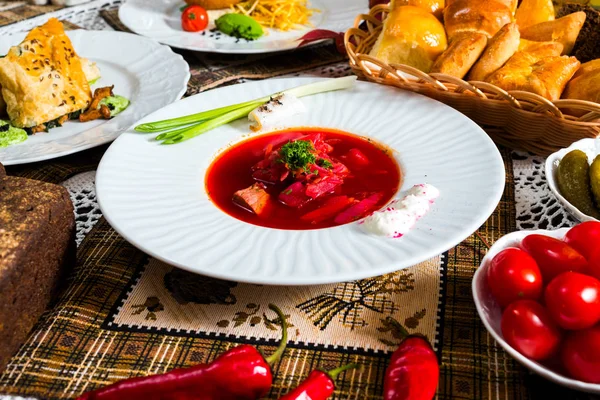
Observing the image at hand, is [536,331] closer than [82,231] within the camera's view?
Yes

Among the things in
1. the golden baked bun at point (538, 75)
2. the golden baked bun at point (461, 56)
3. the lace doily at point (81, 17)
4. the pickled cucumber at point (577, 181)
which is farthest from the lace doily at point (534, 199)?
the lace doily at point (81, 17)

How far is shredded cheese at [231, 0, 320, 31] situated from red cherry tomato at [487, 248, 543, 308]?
3.02 metres

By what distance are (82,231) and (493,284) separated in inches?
67.6

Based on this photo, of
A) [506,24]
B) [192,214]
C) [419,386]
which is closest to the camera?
[419,386]

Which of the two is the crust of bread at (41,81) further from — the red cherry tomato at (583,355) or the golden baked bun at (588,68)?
the red cherry tomato at (583,355)

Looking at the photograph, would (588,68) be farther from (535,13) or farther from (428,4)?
(428,4)

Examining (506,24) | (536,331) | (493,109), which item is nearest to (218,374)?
(536,331)

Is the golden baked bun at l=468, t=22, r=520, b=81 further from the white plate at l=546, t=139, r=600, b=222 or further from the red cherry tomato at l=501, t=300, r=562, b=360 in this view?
the red cherry tomato at l=501, t=300, r=562, b=360

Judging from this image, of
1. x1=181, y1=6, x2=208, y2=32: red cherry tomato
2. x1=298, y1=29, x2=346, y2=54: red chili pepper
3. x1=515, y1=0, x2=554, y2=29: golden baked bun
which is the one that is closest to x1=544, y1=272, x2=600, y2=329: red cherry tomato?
x1=515, y1=0, x2=554, y2=29: golden baked bun

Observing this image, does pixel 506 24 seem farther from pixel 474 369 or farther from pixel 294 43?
pixel 474 369

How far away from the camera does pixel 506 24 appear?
3359 millimetres

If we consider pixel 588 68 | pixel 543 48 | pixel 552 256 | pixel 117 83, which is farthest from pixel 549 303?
pixel 117 83

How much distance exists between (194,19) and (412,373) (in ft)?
11.1

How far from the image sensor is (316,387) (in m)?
1.90
